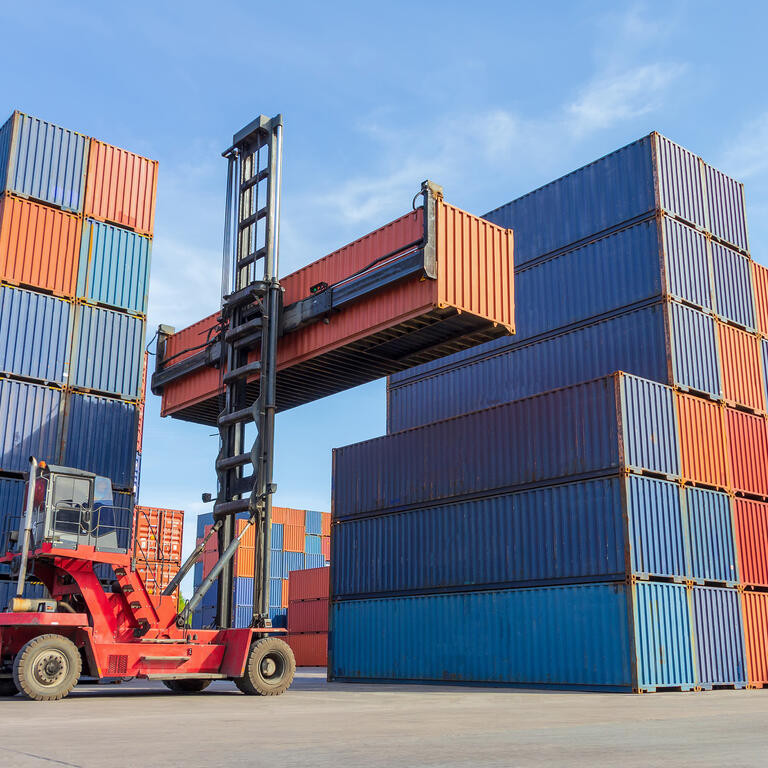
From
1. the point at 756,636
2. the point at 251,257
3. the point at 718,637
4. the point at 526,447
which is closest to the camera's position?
the point at 718,637

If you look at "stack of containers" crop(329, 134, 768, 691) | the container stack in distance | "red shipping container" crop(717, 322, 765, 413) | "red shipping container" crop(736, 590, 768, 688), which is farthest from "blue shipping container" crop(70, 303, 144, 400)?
the container stack in distance

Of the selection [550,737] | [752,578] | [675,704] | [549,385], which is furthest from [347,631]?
[550,737]

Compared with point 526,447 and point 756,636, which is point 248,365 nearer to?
point 526,447

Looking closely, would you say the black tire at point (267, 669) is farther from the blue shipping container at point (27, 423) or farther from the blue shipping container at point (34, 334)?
the blue shipping container at point (34, 334)

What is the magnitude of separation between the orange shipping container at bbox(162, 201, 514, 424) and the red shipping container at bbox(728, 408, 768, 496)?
8.05 metres

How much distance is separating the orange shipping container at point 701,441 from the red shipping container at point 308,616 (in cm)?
2975

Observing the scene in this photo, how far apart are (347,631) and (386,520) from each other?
11.3ft

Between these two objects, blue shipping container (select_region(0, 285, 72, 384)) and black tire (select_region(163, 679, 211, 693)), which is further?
blue shipping container (select_region(0, 285, 72, 384))

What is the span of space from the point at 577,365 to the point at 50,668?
15692mm

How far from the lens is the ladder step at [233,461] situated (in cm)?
1920

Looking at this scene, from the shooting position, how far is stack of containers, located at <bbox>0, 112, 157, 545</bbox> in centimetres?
2086

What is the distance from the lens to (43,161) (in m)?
22.4

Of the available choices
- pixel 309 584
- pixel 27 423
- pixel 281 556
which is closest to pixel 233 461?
pixel 27 423

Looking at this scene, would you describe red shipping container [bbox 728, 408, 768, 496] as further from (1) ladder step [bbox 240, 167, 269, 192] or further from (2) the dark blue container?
(1) ladder step [bbox 240, 167, 269, 192]
